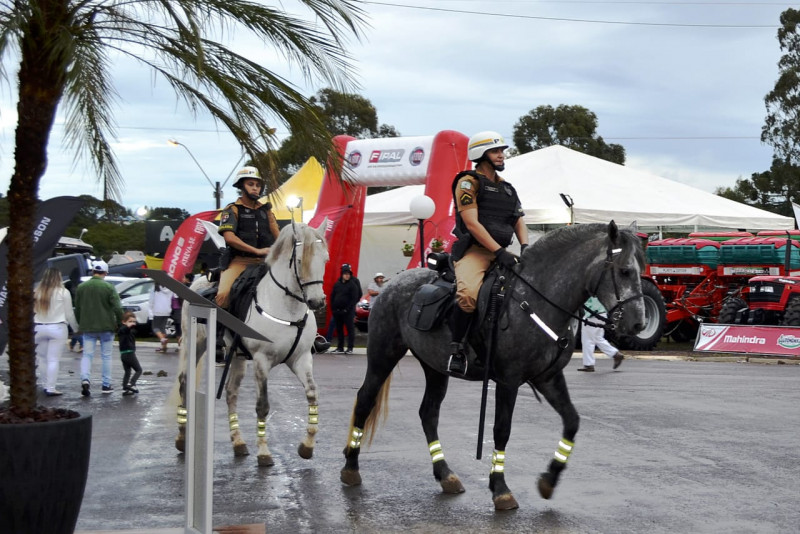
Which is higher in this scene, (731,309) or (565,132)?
(565,132)

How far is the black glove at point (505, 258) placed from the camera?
7.31 meters

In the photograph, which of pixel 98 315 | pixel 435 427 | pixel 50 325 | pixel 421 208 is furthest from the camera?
pixel 421 208

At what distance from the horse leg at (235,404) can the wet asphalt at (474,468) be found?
0.15 m

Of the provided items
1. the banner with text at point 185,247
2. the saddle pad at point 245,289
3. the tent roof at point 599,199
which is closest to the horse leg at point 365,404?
the saddle pad at point 245,289

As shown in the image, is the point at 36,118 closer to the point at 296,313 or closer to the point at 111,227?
the point at 111,227

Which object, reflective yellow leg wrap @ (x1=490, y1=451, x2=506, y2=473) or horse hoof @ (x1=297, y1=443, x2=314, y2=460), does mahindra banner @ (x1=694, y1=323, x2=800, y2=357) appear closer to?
horse hoof @ (x1=297, y1=443, x2=314, y2=460)

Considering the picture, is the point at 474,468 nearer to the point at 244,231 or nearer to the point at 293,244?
the point at 293,244

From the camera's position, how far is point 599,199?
29.2 meters

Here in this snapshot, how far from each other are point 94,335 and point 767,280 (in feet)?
47.0

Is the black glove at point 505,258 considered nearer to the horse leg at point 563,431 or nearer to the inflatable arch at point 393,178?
the horse leg at point 563,431

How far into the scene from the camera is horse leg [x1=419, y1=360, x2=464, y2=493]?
7570 millimetres

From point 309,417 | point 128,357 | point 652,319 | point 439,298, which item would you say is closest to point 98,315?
point 128,357

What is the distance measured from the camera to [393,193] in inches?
1368

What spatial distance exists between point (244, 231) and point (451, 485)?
140 inches
